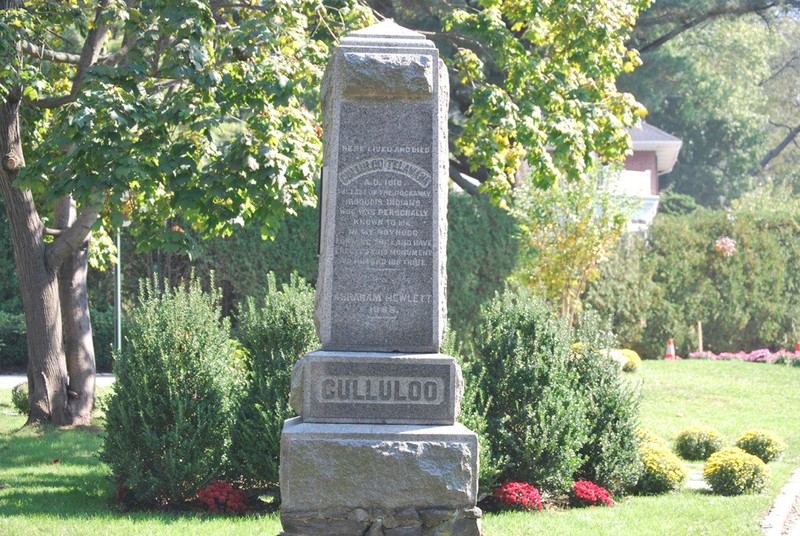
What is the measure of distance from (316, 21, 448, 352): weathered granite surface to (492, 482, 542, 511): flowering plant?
3009 mm

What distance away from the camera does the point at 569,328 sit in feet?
34.1

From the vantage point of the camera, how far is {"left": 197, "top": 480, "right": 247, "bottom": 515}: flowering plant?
8.73m

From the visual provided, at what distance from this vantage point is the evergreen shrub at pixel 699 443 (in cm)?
1225

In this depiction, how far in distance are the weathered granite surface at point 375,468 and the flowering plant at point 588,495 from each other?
11.2 ft

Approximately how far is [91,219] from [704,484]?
787 cm

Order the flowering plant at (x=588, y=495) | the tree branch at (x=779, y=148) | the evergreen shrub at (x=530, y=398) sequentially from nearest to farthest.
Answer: the evergreen shrub at (x=530, y=398), the flowering plant at (x=588, y=495), the tree branch at (x=779, y=148)

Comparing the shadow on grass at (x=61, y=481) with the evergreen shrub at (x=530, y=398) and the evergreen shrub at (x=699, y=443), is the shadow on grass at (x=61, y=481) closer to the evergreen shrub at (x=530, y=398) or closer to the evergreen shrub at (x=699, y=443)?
the evergreen shrub at (x=530, y=398)

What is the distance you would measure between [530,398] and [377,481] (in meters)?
3.48

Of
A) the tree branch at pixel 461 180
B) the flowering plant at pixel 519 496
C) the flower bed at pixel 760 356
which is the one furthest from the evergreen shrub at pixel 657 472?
the flower bed at pixel 760 356

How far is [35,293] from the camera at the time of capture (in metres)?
12.4

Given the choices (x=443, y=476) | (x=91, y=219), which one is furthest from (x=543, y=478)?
(x=91, y=219)

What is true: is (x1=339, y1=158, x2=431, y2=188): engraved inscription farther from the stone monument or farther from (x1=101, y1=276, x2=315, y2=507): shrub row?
(x1=101, y1=276, x2=315, y2=507): shrub row

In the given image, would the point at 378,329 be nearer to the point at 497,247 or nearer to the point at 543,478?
the point at 543,478

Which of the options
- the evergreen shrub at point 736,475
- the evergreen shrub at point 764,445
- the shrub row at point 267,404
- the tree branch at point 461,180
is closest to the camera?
the shrub row at point 267,404
